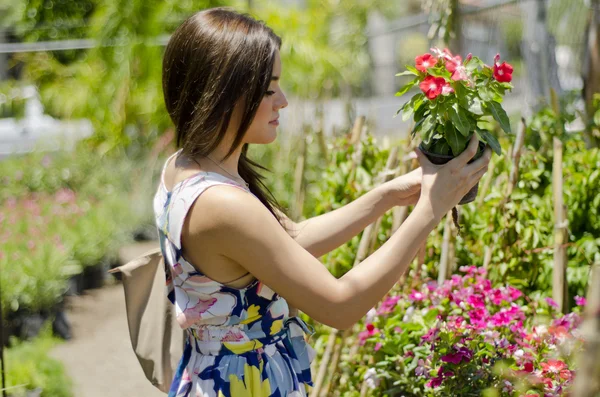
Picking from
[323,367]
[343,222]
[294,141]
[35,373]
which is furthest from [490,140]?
[294,141]

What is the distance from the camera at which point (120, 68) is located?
351 inches

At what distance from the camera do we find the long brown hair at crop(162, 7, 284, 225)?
1.66 metres

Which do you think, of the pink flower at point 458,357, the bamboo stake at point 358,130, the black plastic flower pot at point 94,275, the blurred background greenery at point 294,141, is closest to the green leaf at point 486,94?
the pink flower at point 458,357

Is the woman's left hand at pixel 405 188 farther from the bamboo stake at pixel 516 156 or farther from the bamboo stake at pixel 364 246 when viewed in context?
the bamboo stake at pixel 516 156

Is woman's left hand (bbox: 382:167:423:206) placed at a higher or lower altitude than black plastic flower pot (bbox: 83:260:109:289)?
higher

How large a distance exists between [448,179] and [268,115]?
1.43 feet

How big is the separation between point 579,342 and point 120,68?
25.1 ft

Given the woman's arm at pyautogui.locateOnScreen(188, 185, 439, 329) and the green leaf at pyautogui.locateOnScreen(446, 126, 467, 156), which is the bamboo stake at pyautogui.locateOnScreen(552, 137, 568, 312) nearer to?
the green leaf at pyautogui.locateOnScreen(446, 126, 467, 156)

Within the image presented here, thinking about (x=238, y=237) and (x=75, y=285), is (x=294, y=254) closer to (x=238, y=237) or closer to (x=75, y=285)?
(x=238, y=237)

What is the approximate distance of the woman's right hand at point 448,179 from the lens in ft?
5.34

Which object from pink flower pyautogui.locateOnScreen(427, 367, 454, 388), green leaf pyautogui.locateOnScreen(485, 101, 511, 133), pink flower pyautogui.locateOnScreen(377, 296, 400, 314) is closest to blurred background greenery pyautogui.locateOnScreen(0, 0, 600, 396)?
pink flower pyautogui.locateOnScreen(377, 296, 400, 314)

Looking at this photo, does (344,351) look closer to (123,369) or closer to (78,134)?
(123,369)

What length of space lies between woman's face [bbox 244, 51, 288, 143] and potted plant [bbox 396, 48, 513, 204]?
1.15ft

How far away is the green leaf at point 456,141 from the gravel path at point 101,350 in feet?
8.35
